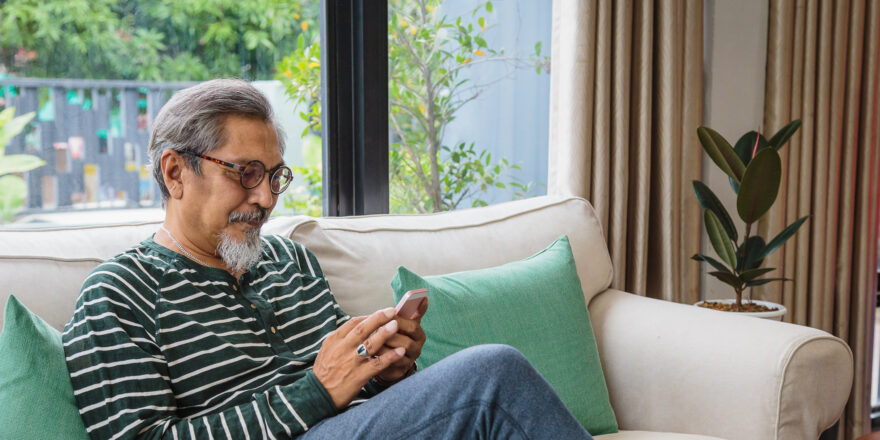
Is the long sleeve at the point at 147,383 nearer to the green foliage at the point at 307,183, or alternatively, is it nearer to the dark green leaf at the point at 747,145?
the green foliage at the point at 307,183

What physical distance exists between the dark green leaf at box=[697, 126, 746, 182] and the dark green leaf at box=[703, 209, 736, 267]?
0.44 feet

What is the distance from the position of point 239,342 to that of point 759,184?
143 centimetres

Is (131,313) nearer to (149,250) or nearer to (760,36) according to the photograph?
(149,250)

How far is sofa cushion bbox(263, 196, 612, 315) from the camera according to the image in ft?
5.66

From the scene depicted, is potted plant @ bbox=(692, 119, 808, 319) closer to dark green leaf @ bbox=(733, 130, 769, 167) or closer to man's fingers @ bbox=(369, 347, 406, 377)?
dark green leaf @ bbox=(733, 130, 769, 167)

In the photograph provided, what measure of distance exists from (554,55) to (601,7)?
187 millimetres

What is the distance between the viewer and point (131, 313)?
1.21 m

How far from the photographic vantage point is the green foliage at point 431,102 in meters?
2.27

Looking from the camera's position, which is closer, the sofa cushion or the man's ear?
the man's ear

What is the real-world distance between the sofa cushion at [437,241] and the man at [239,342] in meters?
0.16

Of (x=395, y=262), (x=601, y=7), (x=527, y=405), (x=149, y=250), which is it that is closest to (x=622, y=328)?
(x=395, y=262)

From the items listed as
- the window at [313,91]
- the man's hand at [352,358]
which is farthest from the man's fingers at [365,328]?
the window at [313,91]

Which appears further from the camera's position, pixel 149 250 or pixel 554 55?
pixel 554 55

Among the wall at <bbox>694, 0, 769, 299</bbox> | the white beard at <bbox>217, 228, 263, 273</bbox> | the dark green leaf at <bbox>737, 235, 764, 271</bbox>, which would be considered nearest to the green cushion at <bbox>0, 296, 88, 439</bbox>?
the white beard at <bbox>217, 228, 263, 273</bbox>
